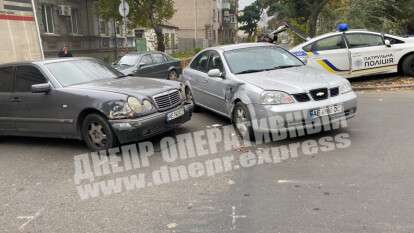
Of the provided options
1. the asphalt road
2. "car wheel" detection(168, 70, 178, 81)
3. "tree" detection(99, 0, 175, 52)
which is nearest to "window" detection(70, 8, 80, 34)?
"tree" detection(99, 0, 175, 52)

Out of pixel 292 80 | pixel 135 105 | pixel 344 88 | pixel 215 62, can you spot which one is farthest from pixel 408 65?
pixel 135 105

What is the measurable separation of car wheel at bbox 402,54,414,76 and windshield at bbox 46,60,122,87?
7.70 m

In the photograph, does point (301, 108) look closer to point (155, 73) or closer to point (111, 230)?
point (111, 230)

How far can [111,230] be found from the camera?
3.95 metres

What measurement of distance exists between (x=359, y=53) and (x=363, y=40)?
417 millimetres

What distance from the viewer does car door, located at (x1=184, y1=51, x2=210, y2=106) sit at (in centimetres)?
834

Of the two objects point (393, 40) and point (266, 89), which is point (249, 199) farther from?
point (393, 40)

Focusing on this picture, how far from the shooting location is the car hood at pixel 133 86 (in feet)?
21.1

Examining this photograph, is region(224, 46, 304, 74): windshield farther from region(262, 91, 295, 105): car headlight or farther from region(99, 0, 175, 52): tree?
region(99, 0, 175, 52): tree

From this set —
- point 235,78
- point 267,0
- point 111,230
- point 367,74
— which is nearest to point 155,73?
point 367,74

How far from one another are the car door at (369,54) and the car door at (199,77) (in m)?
4.36

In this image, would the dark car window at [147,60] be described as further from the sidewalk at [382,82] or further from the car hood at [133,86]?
the car hood at [133,86]

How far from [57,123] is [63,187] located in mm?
1878

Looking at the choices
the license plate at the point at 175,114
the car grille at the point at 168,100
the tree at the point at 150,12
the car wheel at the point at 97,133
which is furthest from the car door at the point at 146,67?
the tree at the point at 150,12
